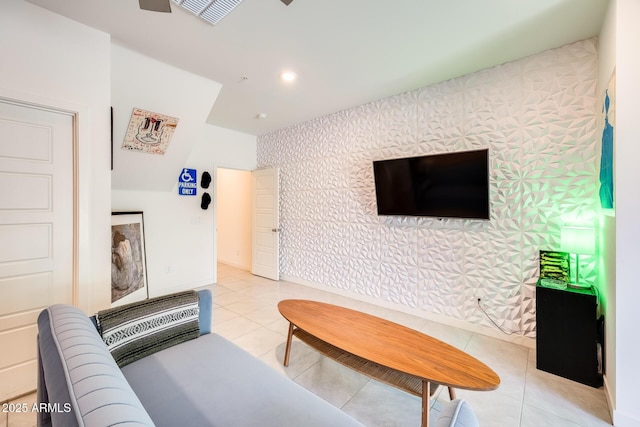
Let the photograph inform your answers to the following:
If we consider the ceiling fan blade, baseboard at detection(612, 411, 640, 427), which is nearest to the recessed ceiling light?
the ceiling fan blade

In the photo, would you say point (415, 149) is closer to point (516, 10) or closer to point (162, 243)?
point (516, 10)

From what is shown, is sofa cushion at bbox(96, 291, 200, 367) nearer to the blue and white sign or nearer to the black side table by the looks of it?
the black side table

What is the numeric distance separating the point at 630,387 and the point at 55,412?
287 centimetres

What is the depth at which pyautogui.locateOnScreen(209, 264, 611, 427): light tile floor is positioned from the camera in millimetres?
1739

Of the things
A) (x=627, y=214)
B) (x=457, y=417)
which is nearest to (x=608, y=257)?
(x=627, y=214)

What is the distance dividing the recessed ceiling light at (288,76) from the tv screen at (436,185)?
143cm

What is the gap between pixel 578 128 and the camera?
2.34 metres

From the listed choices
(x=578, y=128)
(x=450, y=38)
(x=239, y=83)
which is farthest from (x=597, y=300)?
(x=239, y=83)

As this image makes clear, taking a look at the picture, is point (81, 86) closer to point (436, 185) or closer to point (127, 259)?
point (127, 259)

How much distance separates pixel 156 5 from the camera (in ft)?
6.07

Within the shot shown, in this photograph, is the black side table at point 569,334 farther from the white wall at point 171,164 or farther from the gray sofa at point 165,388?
the white wall at point 171,164

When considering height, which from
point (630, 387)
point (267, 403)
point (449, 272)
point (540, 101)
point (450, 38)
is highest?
point (450, 38)

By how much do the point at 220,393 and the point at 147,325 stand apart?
668 mm

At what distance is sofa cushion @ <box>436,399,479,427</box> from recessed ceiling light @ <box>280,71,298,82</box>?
3048mm
